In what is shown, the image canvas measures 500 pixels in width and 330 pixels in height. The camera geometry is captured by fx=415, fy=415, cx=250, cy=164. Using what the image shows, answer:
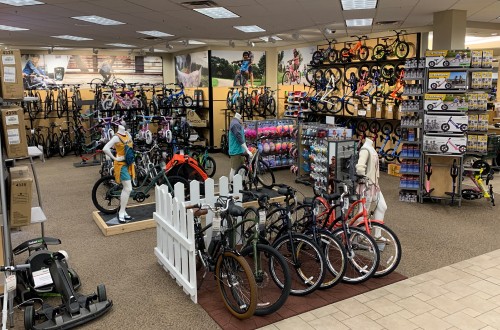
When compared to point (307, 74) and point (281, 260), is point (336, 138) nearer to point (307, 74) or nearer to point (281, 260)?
point (281, 260)

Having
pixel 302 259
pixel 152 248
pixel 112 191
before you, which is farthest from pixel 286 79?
pixel 302 259

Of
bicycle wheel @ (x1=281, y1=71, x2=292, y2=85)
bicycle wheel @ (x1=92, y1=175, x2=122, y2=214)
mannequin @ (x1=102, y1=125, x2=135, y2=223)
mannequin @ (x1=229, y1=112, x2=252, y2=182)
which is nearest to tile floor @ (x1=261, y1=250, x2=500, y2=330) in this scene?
mannequin @ (x1=102, y1=125, x2=135, y2=223)

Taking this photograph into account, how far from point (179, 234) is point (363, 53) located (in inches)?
340

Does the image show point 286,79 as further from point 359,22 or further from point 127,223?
point 127,223

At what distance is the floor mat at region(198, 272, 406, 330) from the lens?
3.81 meters

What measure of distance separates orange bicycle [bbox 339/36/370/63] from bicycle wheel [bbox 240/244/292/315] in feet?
27.4

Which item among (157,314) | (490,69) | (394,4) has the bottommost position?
(157,314)

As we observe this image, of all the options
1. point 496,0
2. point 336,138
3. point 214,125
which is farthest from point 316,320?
point 214,125

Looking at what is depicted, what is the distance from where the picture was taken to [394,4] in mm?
7242

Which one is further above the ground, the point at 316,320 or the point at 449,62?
the point at 449,62

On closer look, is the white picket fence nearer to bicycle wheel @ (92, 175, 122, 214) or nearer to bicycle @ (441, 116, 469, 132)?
bicycle wheel @ (92, 175, 122, 214)

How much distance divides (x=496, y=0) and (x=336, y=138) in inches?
140

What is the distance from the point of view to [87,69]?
16281mm

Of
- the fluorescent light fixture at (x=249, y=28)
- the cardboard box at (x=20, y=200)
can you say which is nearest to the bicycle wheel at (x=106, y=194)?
the cardboard box at (x=20, y=200)
